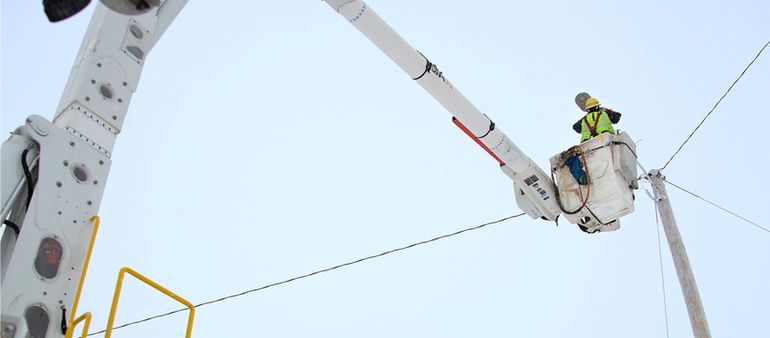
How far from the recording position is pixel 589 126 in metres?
9.78

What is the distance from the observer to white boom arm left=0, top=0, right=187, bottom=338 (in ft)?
12.4

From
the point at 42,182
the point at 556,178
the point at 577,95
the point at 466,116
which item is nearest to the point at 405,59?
the point at 466,116

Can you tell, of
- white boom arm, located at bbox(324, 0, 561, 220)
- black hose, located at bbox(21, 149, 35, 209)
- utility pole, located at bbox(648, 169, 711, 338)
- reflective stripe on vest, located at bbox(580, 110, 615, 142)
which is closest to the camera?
black hose, located at bbox(21, 149, 35, 209)

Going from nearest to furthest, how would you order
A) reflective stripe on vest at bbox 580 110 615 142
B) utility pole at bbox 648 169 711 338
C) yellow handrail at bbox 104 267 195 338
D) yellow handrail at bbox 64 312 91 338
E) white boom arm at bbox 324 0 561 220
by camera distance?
yellow handrail at bbox 64 312 91 338, yellow handrail at bbox 104 267 195 338, white boom arm at bbox 324 0 561 220, utility pole at bbox 648 169 711 338, reflective stripe on vest at bbox 580 110 615 142

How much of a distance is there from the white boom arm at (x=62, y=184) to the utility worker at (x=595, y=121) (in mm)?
6725

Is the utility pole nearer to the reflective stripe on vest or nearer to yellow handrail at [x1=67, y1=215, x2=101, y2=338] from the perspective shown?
the reflective stripe on vest

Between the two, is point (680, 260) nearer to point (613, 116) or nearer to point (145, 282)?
point (613, 116)

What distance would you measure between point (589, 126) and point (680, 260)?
2.31 metres

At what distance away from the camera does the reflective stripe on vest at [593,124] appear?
9594 millimetres

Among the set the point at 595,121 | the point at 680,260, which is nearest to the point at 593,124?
the point at 595,121

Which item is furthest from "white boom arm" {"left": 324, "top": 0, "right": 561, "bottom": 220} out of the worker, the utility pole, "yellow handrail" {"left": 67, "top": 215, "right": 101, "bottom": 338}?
"yellow handrail" {"left": 67, "top": 215, "right": 101, "bottom": 338}

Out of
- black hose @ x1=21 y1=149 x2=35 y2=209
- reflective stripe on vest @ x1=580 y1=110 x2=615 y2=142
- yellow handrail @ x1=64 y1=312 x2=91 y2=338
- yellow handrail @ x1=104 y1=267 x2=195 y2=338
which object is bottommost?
yellow handrail @ x1=64 y1=312 x2=91 y2=338

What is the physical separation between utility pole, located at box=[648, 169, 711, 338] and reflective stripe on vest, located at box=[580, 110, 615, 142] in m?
1.49

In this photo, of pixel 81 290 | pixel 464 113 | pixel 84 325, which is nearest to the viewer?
pixel 84 325
